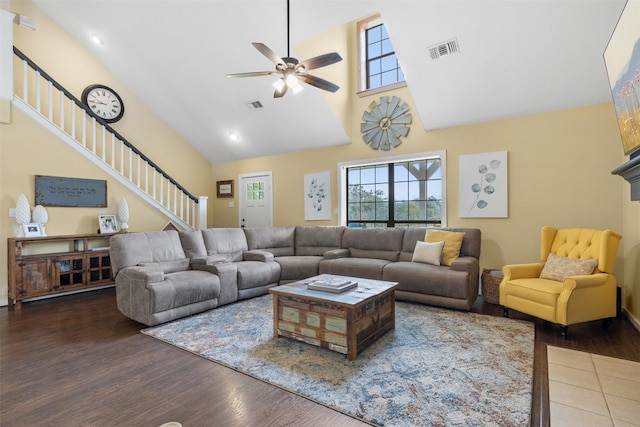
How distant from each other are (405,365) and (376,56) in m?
5.23

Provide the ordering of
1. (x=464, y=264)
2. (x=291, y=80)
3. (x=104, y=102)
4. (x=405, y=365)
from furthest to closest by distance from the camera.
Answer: (x=104, y=102)
(x=464, y=264)
(x=291, y=80)
(x=405, y=365)

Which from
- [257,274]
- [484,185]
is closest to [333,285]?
[257,274]

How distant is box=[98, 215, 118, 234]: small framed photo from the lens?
5.12 metres

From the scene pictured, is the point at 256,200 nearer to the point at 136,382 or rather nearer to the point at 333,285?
the point at 333,285

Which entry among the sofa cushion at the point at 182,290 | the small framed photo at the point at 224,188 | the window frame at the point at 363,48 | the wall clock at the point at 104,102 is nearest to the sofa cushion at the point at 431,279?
the sofa cushion at the point at 182,290

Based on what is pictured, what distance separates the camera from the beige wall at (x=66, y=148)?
4277mm

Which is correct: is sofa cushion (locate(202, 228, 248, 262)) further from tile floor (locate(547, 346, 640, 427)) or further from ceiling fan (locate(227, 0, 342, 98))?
tile floor (locate(547, 346, 640, 427))

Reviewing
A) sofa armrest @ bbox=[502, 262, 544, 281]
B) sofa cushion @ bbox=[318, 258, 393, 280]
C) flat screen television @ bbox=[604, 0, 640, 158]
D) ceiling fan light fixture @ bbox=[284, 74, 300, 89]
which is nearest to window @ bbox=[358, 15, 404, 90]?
ceiling fan light fixture @ bbox=[284, 74, 300, 89]

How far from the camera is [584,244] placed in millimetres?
3438

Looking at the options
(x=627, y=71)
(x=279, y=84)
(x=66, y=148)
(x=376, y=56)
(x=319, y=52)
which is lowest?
(x=627, y=71)

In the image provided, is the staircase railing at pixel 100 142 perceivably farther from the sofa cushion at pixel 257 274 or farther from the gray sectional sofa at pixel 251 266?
the sofa cushion at pixel 257 274

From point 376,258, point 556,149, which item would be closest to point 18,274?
point 376,258

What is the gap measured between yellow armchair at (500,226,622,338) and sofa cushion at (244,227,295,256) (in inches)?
137

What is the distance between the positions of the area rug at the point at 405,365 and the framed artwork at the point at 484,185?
5.39 feet
